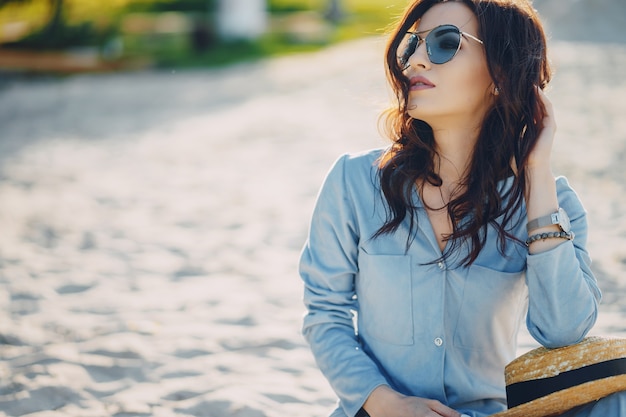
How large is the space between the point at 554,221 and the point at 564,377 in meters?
0.43

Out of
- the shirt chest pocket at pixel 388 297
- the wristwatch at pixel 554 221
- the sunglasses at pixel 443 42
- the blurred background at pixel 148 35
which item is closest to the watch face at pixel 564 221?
the wristwatch at pixel 554 221

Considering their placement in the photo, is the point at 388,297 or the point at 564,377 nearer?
the point at 564,377

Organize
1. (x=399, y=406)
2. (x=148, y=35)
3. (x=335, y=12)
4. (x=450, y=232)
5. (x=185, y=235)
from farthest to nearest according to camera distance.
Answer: (x=335, y=12), (x=148, y=35), (x=185, y=235), (x=450, y=232), (x=399, y=406)

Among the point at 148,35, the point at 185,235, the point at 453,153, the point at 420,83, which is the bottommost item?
the point at 185,235

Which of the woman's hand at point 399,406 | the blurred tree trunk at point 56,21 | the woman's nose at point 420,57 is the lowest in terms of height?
the woman's hand at point 399,406

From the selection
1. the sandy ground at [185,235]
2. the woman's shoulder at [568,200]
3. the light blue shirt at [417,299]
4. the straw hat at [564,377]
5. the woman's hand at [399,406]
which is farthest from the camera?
the sandy ground at [185,235]

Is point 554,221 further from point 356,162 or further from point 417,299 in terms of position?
point 356,162

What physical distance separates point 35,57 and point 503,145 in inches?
585

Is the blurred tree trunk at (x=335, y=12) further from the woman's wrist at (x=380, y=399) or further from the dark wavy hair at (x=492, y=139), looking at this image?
the woman's wrist at (x=380, y=399)

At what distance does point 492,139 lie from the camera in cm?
236

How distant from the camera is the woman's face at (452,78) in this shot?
2297 mm

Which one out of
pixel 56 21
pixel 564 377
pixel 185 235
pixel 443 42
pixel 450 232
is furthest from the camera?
pixel 56 21

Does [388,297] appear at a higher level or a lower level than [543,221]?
lower

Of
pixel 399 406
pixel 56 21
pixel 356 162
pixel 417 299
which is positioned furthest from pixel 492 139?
pixel 56 21
